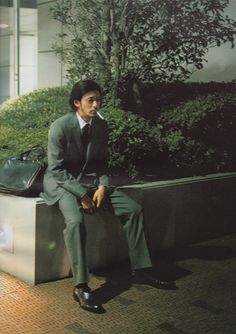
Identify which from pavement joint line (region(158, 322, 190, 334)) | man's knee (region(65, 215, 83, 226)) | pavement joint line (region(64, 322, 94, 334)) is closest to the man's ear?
man's knee (region(65, 215, 83, 226))

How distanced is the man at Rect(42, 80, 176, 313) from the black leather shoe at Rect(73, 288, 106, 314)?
1.4 inches

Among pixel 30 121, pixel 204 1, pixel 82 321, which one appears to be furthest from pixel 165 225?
pixel 204 1

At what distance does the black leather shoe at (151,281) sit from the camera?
14.5 ft

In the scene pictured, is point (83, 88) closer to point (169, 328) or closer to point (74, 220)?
point (74, 220)

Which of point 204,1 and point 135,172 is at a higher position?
point 204,1

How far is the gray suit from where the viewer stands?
4.06 metres

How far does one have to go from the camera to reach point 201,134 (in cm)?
624

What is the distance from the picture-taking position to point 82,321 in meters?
3.75

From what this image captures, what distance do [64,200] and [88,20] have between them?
279 centimetres

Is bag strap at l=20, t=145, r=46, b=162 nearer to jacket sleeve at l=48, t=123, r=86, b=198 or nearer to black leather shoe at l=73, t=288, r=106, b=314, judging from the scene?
jacket sleeve at l=48, t=123, r=86, b=198

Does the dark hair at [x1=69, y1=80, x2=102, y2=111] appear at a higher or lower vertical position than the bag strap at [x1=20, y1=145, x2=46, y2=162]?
higher

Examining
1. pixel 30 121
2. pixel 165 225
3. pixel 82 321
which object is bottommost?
pixel 82 321

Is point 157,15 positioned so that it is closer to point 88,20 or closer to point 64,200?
point 88,20

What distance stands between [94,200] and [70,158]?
0.41 m
